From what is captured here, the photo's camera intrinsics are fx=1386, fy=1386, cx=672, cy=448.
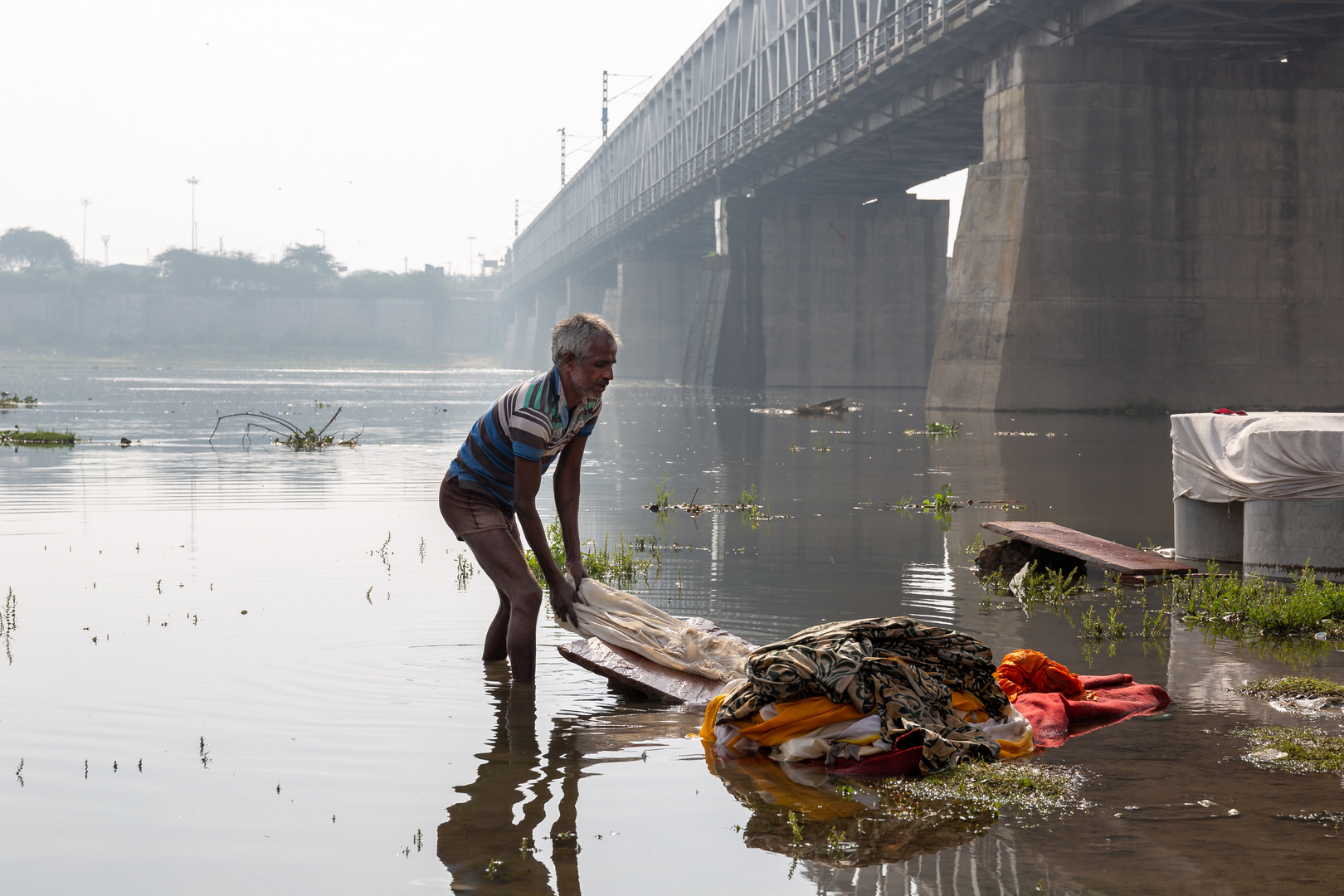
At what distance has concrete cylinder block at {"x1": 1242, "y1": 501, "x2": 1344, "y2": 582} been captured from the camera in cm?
782

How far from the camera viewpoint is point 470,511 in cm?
588

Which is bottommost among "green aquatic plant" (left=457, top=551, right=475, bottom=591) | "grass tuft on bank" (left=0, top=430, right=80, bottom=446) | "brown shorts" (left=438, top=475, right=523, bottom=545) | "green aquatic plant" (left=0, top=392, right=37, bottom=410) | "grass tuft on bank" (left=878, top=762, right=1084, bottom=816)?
"grass tuft on bank" (left=878, top=762, right=1084, bottom=816)

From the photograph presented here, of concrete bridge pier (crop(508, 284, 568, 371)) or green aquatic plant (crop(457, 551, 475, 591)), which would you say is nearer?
green aquatic plant (crop(457, 551, 475, 591))

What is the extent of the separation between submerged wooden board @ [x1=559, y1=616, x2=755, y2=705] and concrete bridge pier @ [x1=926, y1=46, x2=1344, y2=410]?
82.5 feet

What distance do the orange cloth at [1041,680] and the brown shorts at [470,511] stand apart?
2158mm

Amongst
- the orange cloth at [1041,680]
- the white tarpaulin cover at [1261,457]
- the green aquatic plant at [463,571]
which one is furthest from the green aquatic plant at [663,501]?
the orange cloth at [1041,680]

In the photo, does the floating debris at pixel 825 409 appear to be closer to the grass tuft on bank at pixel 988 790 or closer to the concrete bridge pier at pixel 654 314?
the grass tuft on bank at pixel 988 790

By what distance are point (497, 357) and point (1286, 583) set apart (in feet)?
532

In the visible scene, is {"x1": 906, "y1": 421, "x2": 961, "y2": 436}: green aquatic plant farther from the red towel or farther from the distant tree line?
the distant tree line

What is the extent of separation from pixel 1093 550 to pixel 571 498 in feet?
12.9

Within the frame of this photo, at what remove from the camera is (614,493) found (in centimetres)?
1456

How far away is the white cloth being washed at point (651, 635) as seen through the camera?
5.84 metres

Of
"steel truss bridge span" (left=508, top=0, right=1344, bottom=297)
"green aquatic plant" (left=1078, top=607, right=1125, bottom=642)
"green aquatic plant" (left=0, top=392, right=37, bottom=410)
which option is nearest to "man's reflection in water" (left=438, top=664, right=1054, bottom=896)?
"green aquatic plant" (left=1078, top=607, right=1125, bottom=642)

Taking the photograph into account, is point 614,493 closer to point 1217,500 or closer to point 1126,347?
point 1217,500
